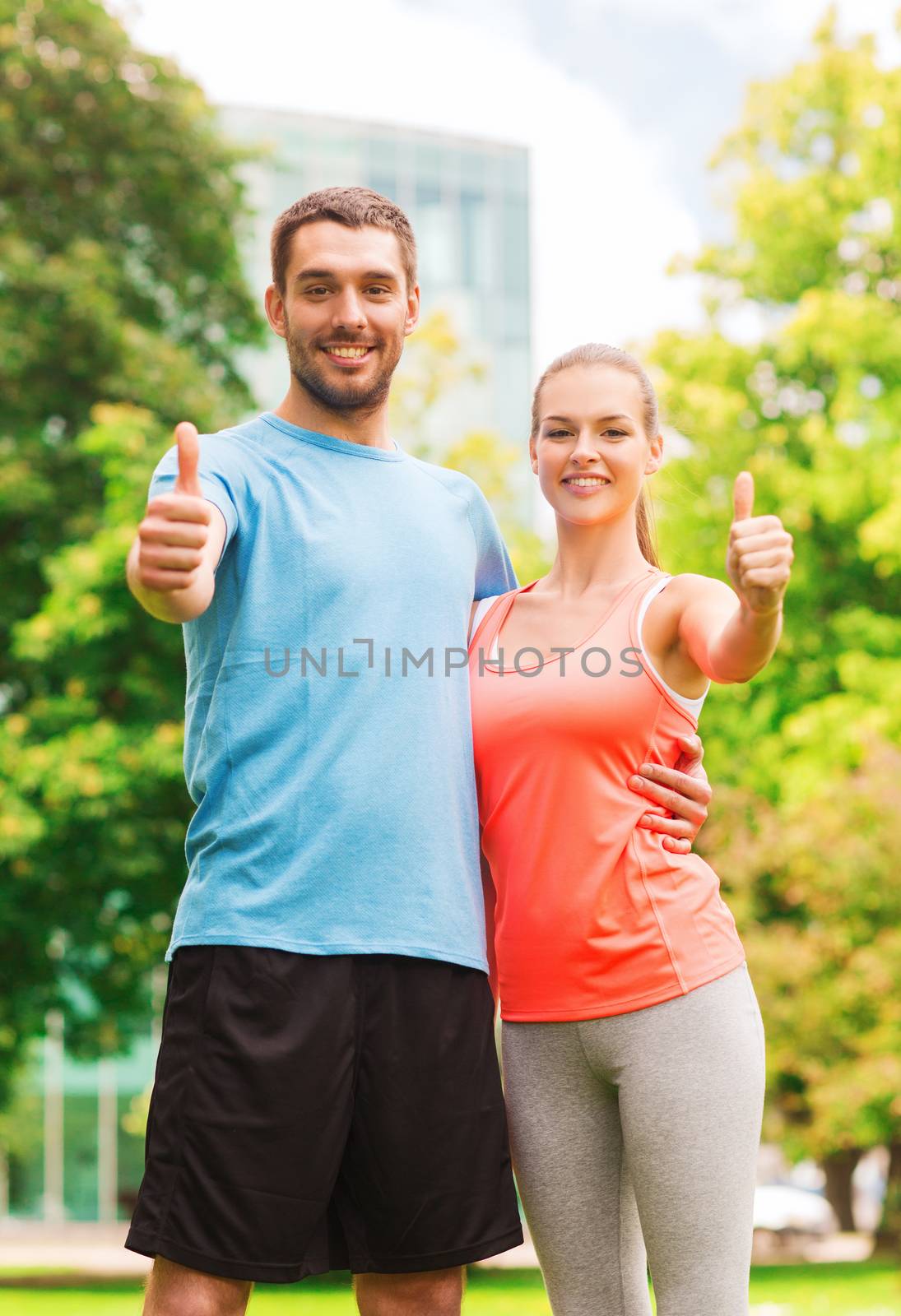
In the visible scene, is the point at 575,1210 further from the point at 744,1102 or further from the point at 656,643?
the point at 656,643

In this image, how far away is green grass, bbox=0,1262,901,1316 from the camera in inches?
406

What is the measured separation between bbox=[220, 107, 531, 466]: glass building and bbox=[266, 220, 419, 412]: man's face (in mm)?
23683

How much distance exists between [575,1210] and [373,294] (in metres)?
1.69

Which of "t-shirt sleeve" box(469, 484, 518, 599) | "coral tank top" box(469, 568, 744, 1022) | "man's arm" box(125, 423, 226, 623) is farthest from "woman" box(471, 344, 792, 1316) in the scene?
"man's arm" box(125, 423, 226, 623)

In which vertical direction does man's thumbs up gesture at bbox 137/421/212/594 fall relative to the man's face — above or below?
below

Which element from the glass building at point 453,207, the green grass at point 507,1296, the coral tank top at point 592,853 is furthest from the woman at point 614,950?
the glass building at point 453,207

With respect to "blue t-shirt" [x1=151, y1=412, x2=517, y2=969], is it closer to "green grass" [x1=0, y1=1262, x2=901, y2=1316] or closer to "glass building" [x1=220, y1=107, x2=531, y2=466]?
"green grass" [x1=0, y1=1262, x2=901, y2=1316]

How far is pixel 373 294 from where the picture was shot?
2723mm

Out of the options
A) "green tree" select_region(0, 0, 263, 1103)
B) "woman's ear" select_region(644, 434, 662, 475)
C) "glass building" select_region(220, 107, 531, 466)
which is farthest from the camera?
"glass building" select_region(220, 107, 531, 466)

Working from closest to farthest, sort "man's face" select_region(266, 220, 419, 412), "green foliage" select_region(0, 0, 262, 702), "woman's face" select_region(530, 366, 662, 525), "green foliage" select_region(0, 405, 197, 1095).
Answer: "man's face" select_region(266, 220, 419, 412) < "woman's face" select_region(530, 366, 662, 525) < "green foliage" select_region(0, 405, 197, 1095) < "green foliage" select_region(0, 0, 262, 702)

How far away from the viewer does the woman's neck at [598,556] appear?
9.37 ft

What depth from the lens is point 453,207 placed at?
2792 cm

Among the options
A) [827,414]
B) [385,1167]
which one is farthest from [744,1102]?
[827,414]

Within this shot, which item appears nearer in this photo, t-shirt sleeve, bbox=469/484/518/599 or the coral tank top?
the coral tank top
